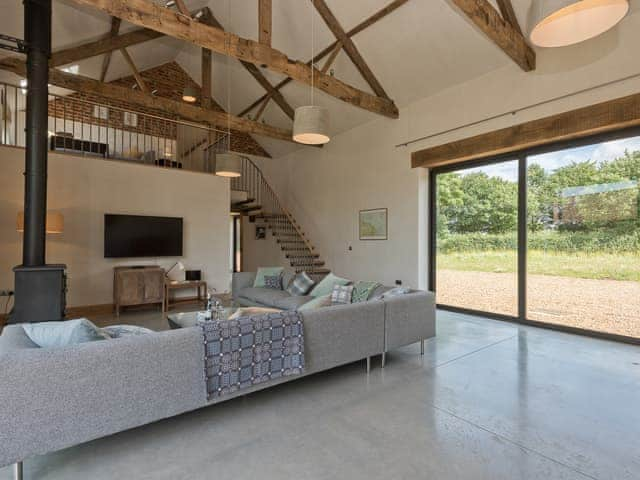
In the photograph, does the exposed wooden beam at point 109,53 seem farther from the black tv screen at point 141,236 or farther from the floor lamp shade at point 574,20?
the floor lamp shade at point 574,20

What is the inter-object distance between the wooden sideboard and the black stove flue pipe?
5.49 ft

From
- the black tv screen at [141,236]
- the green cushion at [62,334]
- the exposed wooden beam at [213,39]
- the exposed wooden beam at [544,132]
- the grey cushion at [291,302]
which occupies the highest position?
the exposed wooden beam at [213,39]

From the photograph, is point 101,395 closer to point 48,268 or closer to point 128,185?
Answer: point 48,268

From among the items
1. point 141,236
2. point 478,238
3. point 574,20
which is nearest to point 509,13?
point 574,20

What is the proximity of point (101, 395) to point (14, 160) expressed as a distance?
5455mm

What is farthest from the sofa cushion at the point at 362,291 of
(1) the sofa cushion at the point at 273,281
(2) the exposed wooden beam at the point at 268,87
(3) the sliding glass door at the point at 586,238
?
(2) the exposed wooden beam at the point at 268,87

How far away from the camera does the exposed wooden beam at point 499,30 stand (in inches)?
148

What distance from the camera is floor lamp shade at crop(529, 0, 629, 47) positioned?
233 centimetres

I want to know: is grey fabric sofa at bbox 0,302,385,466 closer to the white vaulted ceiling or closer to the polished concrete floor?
the polished concrete floor

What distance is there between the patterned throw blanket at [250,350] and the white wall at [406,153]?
13.8ft

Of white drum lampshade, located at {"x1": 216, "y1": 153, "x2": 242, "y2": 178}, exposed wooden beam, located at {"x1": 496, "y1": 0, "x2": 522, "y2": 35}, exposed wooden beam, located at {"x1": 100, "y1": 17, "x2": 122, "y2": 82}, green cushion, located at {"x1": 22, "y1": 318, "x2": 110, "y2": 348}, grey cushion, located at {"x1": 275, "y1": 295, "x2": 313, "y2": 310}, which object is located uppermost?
exposed wooden beam, located at {"x1": 100, "y1": 17, "x2": 122, "y2": 82}

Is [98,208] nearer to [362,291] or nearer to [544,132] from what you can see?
[362,291]

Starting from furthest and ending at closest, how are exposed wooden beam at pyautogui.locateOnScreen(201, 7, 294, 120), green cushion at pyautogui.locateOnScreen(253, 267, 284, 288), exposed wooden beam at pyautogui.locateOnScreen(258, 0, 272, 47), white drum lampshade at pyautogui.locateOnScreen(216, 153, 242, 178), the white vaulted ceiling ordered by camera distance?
1. exposed wooden beam at pyautogui.locateOnScreen(201, 7, 294, 120)
2. green cushion at pyautogui.locateOnScreen(253, 267, 284, 288)
3. white drum lampshade at pyautogui.locateOnScreen(216, 153, 242, 178)
4. the white vaulted ceiling
5. exposed wooden beam at pyautogui.locateOnScreen(258, 0, 272, 47)

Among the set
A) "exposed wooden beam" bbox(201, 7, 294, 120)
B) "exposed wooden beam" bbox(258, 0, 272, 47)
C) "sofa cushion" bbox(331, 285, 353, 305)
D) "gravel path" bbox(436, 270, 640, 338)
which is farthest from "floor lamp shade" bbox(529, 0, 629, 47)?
"exposed wooden beam" bbox(201, 7, 294, 120)
